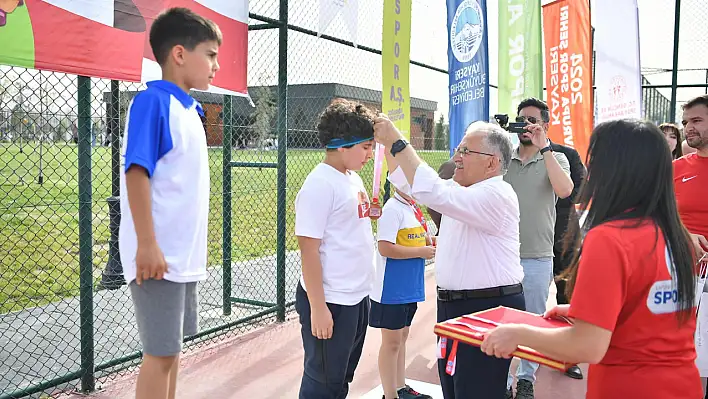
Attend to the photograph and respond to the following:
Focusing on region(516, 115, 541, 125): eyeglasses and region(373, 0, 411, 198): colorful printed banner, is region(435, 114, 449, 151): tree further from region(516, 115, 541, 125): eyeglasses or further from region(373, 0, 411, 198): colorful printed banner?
region(516, 115, 541, 125): eyeglasses

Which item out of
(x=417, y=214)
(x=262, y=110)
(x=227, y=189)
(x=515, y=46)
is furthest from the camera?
(x=262, y=110)

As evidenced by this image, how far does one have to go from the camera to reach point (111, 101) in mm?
4574

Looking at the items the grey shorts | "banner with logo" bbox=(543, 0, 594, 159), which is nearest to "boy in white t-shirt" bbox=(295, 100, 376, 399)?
the grey shorts

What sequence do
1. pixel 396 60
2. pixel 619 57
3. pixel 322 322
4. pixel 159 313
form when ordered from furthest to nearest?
pixel 619 57, pixel 396 60, pixel 322 322, pixel 159 313

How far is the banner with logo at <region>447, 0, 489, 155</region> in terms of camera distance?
5961 millimetres

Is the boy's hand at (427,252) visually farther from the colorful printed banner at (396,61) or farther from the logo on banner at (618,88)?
the logo on banner at (618,88)

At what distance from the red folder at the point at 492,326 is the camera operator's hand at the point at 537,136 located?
1.95m

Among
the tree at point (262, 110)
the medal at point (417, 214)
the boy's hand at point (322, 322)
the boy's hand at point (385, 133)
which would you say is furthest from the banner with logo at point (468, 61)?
the boy's hand at point (322, 322)

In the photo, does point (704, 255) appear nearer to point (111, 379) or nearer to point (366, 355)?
point (366, 355)

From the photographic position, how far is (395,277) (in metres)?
3.51

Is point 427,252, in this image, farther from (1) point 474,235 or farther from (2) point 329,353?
(2) point 329,353

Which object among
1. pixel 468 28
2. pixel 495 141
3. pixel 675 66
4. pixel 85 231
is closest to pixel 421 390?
pixel 495 141

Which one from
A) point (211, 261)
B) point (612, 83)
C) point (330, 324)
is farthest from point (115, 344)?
point (612, 83)

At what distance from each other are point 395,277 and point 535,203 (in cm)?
119
